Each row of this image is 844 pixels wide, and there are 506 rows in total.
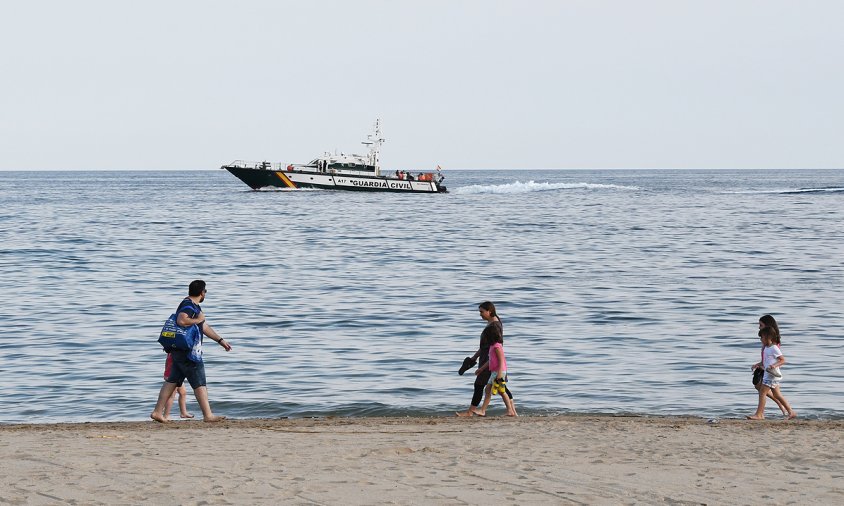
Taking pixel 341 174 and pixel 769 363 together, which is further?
pixel 341 174

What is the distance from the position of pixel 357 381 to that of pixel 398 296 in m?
12.4

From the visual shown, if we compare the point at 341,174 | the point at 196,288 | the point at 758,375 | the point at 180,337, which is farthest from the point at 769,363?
the point at 341,174

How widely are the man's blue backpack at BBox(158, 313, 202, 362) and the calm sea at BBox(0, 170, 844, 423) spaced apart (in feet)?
9.45

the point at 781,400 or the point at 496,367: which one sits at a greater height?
the point at 496,367

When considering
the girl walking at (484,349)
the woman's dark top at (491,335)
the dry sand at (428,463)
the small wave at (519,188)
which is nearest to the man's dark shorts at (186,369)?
the dry sand at (428,463)

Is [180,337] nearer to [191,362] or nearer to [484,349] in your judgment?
[191,362]

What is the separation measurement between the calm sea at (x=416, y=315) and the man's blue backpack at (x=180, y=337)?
9.45 feet

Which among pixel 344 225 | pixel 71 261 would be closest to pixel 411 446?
pixel 71 261

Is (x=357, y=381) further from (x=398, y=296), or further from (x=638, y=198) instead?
(x=638, y=198)

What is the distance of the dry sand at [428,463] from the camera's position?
9000 mm

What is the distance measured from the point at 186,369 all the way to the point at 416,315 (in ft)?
43.7

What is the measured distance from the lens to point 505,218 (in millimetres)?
73688

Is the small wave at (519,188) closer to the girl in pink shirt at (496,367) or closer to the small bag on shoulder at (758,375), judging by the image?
the small bag on shoulder at (758,375)

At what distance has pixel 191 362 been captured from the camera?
1234 centimetres
